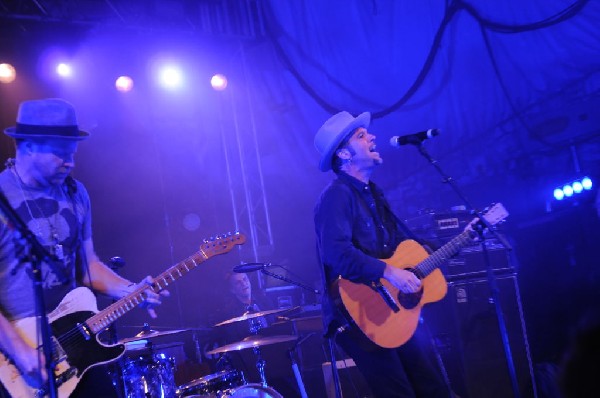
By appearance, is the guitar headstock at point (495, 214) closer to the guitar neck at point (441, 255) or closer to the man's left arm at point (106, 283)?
the guitar neck at point (441, 255)

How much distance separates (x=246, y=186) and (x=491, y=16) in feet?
17.2

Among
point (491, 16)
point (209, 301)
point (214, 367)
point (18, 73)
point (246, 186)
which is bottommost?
point (214, 367)

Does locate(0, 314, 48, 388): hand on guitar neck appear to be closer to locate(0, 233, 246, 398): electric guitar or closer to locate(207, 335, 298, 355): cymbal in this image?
locate(0, 233, 246, 398): electric guitar

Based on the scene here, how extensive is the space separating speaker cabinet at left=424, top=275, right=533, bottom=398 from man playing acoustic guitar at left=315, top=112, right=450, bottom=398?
1.78 meters

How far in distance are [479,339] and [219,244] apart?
8.99ft

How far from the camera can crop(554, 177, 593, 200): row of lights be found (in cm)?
682

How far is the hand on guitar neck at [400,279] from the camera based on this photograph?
12.0 ft

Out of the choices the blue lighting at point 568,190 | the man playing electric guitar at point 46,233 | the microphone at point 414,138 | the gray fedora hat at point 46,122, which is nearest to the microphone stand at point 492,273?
the microphone at point 414,138

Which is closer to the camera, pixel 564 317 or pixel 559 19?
pixel 559 19

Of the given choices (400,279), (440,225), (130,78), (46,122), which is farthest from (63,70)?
(400,279)

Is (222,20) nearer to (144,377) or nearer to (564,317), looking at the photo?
(144,377)

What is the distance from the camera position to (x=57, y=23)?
8406 millimetres

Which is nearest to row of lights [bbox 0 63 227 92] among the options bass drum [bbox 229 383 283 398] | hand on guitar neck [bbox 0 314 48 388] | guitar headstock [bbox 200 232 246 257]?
guitar headstock [bbox 200 232 246 257]

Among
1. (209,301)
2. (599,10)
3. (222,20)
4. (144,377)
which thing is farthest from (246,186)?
(599,10)
